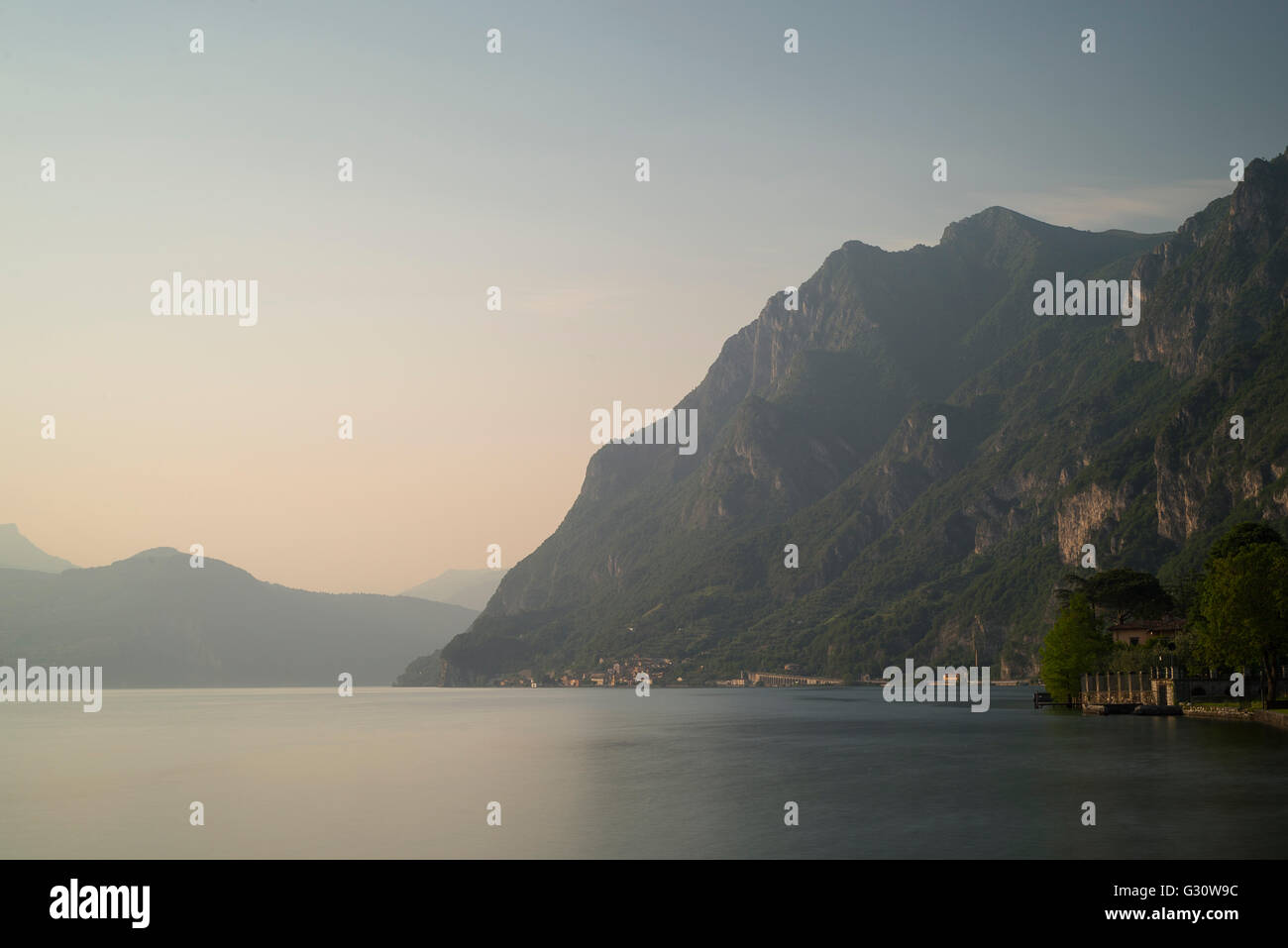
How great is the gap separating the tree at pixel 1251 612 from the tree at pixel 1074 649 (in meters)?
37.0

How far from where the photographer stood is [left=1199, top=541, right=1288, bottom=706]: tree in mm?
91812

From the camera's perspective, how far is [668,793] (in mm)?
59656

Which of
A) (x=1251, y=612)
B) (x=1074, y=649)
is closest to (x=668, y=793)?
(x=1251, y=612)

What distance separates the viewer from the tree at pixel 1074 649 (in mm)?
138250

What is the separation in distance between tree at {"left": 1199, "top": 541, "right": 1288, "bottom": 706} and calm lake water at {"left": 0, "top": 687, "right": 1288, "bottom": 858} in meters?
7.50

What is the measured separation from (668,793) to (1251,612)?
195ft

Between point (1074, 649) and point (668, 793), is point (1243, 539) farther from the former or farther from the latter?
point (668, 793)

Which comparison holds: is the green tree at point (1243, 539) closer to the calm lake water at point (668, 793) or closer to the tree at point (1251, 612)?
the calm lake water at point (668, 793)

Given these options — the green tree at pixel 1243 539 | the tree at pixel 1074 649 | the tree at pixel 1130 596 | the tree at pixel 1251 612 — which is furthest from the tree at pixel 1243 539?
the tree at pixel 1251 612

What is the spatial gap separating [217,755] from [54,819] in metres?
38.8
